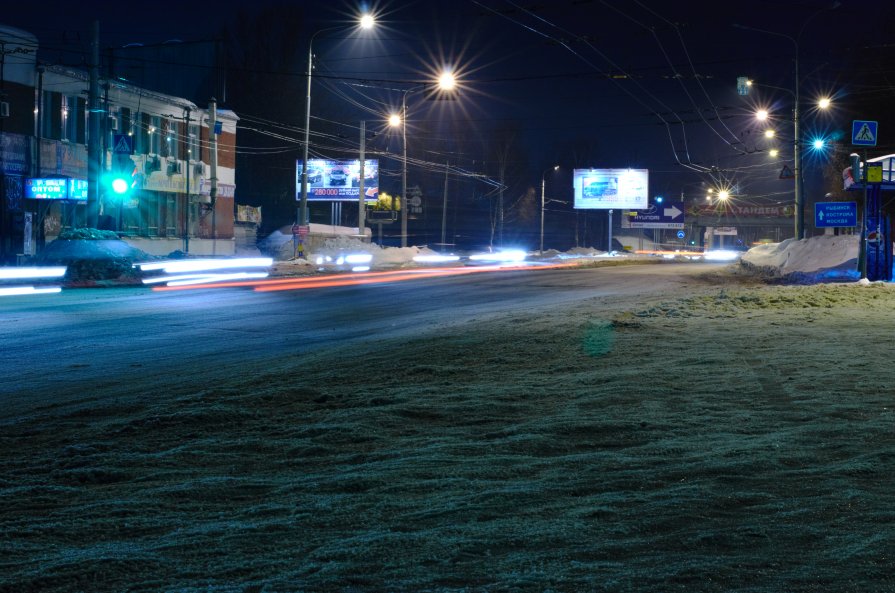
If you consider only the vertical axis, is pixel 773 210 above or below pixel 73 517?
above

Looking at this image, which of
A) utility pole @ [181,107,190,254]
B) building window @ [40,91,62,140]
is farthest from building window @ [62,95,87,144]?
utility pole @ [181,107,190,254]

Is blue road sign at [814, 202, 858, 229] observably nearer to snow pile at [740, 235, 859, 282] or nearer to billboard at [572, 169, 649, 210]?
snow pile at [740, 235, 859, 282]

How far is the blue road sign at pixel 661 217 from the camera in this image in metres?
100

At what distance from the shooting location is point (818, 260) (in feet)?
105

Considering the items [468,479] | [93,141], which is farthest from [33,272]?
[468,479]

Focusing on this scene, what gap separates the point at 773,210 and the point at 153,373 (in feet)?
399

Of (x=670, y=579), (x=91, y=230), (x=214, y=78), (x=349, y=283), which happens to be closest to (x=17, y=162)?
(x=91, y=230)

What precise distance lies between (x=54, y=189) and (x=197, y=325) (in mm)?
25349

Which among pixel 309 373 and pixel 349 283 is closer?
pixel 309 373

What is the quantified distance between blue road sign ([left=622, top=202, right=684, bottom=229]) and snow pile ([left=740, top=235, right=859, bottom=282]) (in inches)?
2444

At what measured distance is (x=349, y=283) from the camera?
97.1ft

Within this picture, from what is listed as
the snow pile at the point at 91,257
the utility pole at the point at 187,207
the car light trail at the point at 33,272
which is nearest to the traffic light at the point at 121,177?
the snow pile at the point at 91,257

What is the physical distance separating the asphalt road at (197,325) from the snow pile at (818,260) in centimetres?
539

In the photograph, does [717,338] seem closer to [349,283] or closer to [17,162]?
[349,283]
